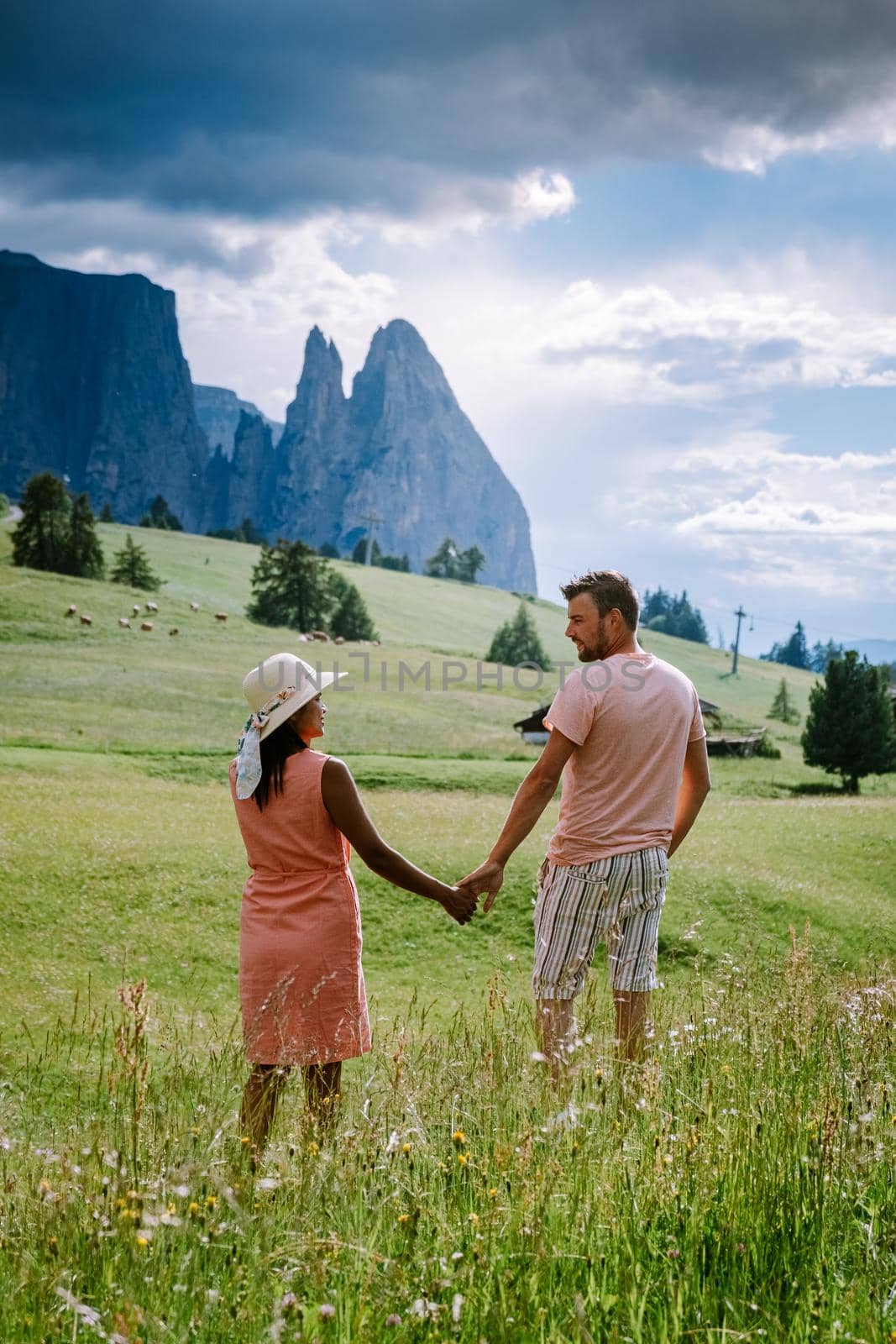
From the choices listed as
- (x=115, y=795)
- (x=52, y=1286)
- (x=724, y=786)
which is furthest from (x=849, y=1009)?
(x=724, y=786)

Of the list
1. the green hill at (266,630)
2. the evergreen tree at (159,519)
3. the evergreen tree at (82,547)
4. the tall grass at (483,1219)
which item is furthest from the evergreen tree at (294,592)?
the tall grass at (483,1219)

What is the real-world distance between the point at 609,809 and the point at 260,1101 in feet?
6.95

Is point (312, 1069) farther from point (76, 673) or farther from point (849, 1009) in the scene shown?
point (76, 673)

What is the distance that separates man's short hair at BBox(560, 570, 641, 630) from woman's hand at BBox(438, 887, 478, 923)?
168cm

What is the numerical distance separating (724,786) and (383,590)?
80.1 m

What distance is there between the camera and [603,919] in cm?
505

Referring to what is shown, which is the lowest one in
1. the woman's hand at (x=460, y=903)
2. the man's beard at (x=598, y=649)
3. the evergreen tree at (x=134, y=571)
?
the woman's hand at (x=460, y=903)

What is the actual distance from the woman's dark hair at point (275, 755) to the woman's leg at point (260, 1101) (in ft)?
3.80

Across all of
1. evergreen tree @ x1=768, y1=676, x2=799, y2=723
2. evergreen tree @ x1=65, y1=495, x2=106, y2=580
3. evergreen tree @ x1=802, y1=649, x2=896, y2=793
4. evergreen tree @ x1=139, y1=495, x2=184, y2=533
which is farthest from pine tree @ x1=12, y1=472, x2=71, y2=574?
evergreen tree @ x1=139, y1=495, x2=184, y2=533

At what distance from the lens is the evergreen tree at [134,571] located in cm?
7625

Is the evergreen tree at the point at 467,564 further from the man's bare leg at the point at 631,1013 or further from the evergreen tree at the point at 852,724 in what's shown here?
the man's bare leg at the point at 631,1013

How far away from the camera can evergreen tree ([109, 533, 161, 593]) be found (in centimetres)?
7625

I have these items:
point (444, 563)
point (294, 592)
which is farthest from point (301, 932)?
point (444, 563)

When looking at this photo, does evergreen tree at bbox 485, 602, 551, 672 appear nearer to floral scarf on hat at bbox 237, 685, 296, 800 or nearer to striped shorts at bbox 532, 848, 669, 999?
striped shorts at bbox 532, 848, 669, 999
